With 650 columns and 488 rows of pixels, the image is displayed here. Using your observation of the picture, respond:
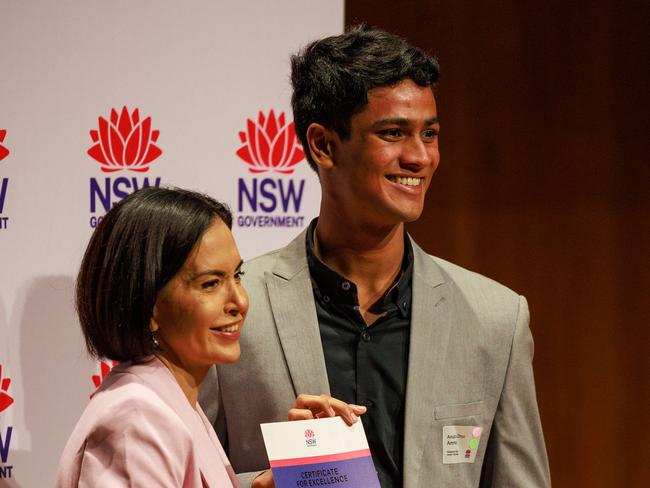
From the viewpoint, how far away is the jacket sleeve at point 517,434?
2.08 meters

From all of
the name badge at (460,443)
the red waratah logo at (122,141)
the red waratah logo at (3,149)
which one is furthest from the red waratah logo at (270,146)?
the name badge at (460,443)

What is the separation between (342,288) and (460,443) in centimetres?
44

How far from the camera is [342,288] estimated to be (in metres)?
2.10

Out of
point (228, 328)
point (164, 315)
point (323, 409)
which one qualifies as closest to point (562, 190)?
point (323, 409)

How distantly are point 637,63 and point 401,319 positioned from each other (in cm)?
201

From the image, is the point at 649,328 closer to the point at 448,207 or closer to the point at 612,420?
the point at 612,420

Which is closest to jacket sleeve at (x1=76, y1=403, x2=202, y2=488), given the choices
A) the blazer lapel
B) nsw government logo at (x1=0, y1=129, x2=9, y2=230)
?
the blazer lapel

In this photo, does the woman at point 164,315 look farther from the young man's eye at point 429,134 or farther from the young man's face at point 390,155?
the young man's eye at point 429,134

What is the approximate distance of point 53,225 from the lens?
235 cm

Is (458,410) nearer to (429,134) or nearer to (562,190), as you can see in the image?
(429,134)

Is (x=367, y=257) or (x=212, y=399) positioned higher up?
(x=367, y=257)

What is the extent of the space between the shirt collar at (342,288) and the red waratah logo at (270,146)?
450 millimetres

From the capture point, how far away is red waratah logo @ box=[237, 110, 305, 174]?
98.5 inches

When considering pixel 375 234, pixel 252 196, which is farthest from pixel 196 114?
pixel 375 234
